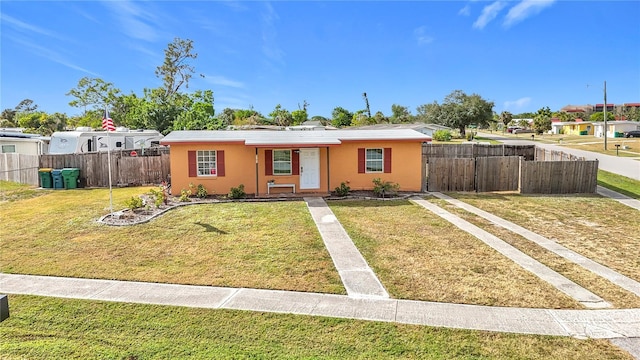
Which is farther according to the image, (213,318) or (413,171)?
(413,171)

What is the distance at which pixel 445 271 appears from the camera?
7828 mm

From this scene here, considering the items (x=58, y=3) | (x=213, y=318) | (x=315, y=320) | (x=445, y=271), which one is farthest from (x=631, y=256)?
(x=58, y=3)

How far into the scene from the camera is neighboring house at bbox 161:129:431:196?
55.8ft

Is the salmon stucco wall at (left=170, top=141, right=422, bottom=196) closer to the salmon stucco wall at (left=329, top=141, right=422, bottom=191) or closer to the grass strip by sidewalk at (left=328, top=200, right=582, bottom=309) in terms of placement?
the salmon stucco wall at (left=329, top=141, right=422, bottom=191)

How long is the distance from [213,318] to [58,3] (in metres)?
14.5

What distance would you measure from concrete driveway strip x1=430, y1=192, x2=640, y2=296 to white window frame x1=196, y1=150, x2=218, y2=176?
10.1 metres

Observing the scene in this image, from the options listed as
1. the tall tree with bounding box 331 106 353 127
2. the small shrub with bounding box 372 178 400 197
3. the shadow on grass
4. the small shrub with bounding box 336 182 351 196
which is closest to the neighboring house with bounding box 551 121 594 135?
the tall tree with bounding box 331 106 353 127

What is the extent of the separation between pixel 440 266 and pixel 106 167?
59.2 ft

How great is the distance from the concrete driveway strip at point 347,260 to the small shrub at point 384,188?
4052mm

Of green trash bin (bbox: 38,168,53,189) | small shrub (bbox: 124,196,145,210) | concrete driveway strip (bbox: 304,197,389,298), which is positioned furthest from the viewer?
green trash bin (bbox: 38,168,53,189)

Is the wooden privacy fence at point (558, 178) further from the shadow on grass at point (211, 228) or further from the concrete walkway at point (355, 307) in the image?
the shadow on grass at point (211, 228)

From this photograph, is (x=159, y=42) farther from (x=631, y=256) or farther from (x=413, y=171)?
(x=631, y=256)

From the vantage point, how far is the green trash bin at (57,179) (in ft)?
63.5

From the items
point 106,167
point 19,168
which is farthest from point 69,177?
point 19,168
